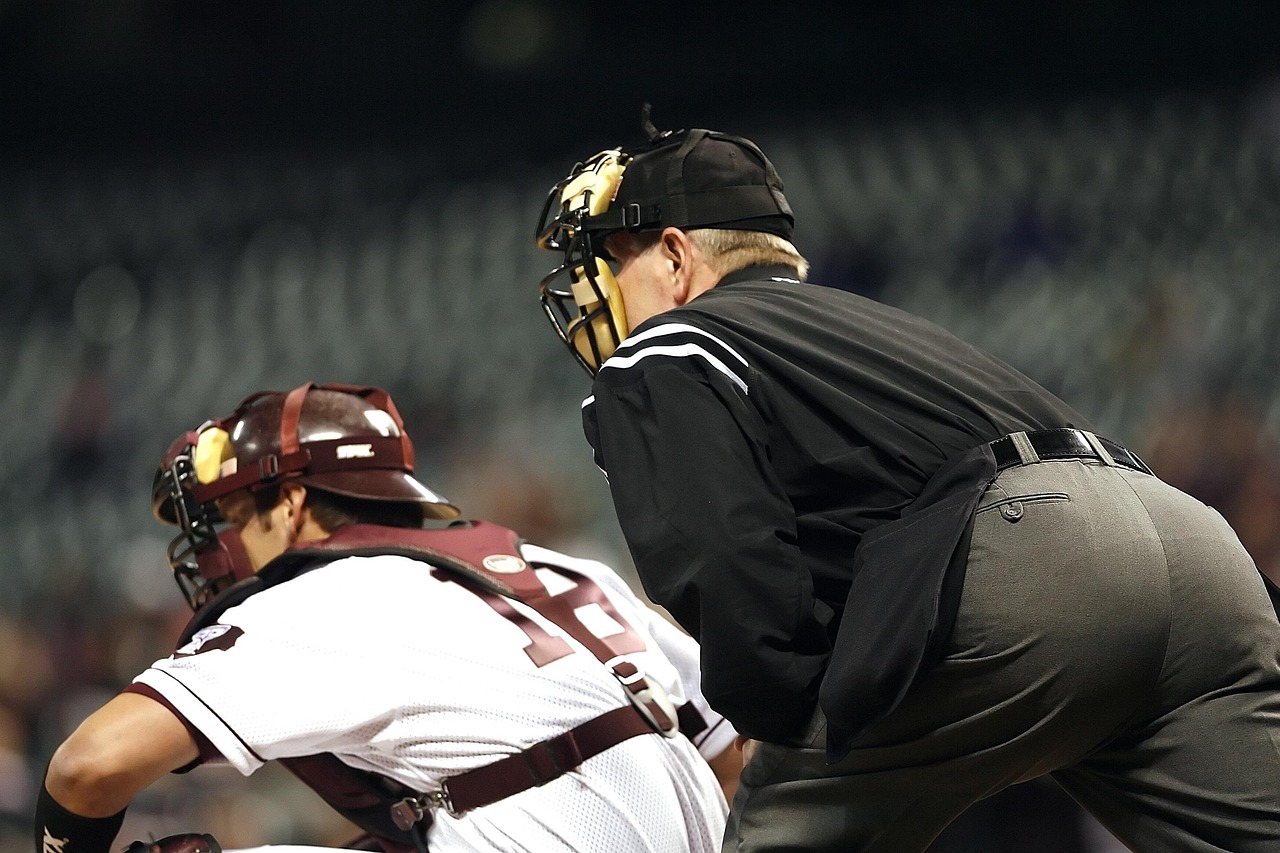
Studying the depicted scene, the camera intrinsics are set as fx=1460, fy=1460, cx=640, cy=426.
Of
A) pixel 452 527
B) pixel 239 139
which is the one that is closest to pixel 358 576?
pixel 452 527

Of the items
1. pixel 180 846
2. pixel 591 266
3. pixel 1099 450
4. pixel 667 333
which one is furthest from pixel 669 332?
pixel 180 846

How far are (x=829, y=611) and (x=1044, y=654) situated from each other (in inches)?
13.2

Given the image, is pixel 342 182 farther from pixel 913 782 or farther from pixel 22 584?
pixel 913 782

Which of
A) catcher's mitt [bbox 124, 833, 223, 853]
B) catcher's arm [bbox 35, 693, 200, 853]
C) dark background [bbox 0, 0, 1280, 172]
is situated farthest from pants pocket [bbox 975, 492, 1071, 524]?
dark background [bbox 0, 0, 1280, 172]

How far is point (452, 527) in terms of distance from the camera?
3.15 metres

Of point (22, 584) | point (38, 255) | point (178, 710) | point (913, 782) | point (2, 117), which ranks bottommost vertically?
point (22, 584)

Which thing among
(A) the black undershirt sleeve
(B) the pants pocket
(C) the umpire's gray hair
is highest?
(C) the umpire's gray hair

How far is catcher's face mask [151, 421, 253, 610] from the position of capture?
10.9 feet

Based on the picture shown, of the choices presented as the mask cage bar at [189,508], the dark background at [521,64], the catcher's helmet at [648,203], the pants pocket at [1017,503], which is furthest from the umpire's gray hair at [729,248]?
the dark background at [521,64]

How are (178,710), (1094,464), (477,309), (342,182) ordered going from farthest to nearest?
(342,182) → (477,309) → (178,710) → (1094,464)

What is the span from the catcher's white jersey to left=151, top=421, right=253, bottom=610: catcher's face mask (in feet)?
1.75

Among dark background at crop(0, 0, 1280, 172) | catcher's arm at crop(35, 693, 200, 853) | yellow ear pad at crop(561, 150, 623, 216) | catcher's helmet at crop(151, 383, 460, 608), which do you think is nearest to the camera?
catcher's arm at crop(35, 693, 200, 853)

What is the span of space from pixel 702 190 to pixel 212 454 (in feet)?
4.42

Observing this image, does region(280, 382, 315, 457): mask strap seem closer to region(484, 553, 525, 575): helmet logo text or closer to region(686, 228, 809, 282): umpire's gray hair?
region(484, 553, 525, 575): helmet logo text
